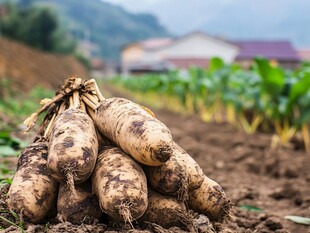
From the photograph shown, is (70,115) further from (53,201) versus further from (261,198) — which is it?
(261,198)

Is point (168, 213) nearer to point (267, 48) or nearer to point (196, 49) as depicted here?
point (196, 49)

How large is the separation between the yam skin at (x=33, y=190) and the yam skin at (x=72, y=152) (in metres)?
0.13

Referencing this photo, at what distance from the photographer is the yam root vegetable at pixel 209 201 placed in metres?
2.58

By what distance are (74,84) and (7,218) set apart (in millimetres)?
846

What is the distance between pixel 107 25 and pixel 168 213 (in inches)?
6494

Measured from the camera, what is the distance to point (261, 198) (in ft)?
14.6

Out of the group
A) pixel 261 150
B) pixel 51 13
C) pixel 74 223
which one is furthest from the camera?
pixel 51 13

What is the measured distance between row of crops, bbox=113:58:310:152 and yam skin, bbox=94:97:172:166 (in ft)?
16.5

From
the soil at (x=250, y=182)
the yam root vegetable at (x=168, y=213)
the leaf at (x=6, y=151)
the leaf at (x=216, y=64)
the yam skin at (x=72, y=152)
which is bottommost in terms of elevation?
the soil at (x=250, y=182)

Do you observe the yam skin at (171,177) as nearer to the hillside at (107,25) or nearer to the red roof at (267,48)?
the red roof at (267,48)

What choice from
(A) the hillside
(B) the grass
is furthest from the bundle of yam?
(A) the hillside

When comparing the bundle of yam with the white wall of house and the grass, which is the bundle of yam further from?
the white wall of house

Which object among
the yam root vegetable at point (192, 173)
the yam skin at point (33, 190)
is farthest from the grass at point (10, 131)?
the yam root vegetable at point (192, 173)

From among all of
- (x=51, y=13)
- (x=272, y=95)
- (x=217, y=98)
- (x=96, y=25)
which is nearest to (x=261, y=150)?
(x=272, y=95)
